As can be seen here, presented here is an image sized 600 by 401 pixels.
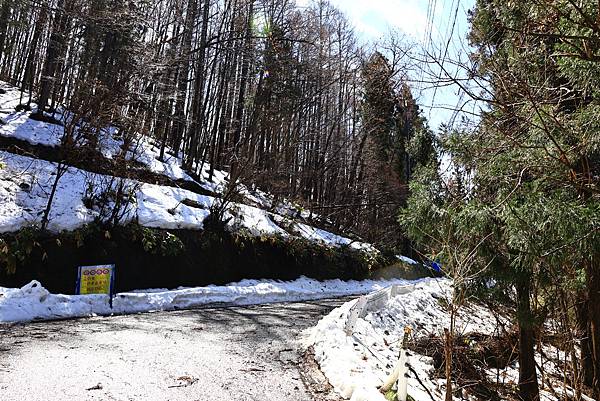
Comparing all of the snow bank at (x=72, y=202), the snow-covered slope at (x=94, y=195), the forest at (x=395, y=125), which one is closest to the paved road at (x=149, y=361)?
the forest at (x=395, y=125)

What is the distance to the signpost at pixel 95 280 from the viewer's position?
901 cm

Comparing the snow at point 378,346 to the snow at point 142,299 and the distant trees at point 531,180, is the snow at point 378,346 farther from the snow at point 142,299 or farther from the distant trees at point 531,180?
the snow at point 142,299

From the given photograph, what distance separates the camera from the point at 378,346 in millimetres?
7141

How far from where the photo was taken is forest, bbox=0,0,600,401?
13.5 feet

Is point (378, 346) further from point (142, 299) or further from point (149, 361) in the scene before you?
point (142, 299)

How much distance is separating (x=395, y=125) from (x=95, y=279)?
91.8 feet

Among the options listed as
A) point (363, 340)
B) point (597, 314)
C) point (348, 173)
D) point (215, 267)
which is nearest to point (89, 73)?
point (215, 267)

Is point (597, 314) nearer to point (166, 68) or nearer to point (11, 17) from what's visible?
point (166, 68)

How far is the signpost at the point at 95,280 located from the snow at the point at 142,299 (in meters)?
0.14

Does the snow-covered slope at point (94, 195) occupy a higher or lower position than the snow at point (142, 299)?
higher

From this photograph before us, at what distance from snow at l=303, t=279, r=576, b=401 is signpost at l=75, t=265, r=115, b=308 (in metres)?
4.50

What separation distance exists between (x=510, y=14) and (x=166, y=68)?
511 inches

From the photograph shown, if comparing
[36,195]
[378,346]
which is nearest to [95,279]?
[36,195]

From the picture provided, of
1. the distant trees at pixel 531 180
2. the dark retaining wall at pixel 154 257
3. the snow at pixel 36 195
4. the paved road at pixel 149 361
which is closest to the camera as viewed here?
the distant trees at pixel 531 180
